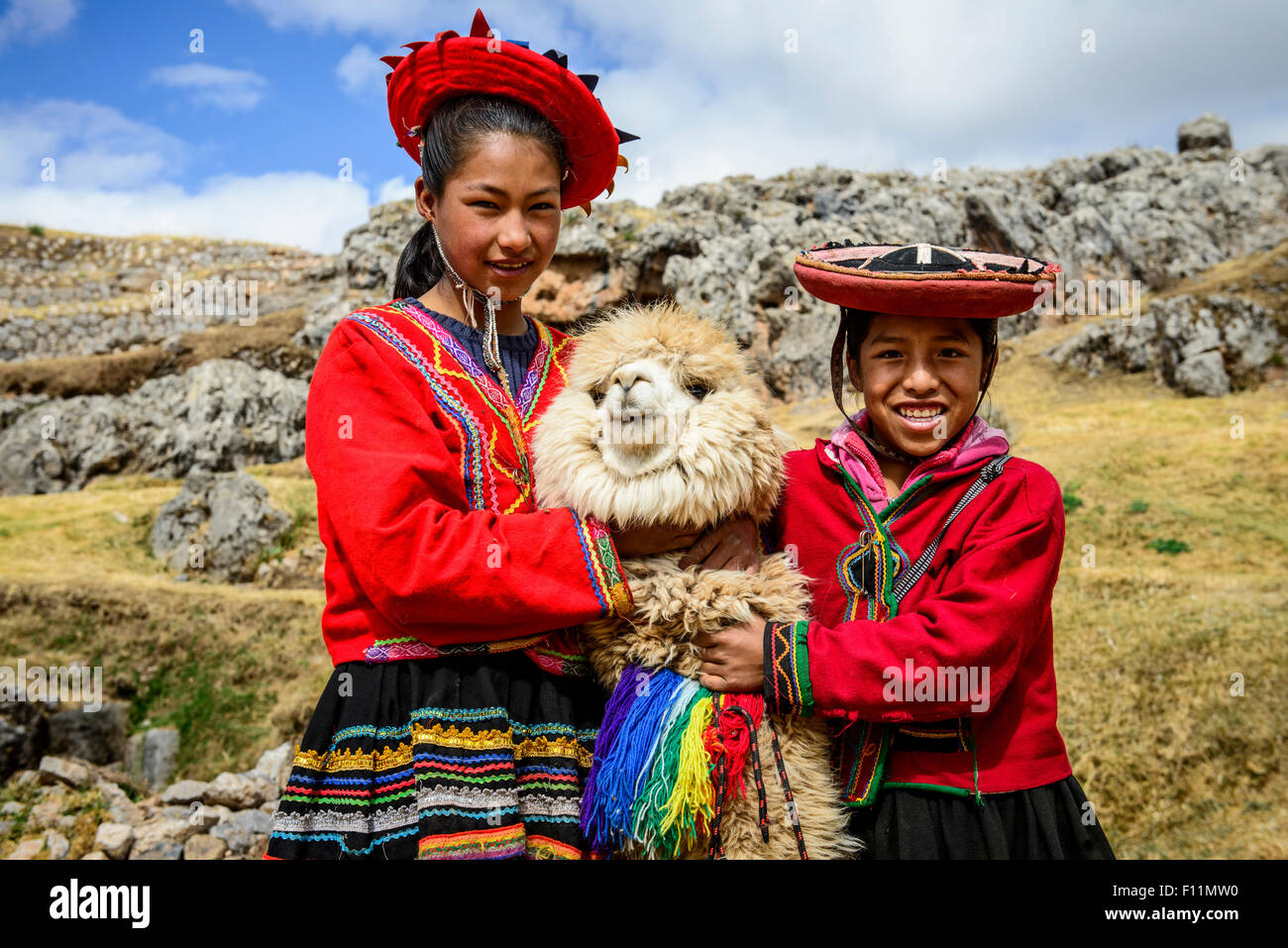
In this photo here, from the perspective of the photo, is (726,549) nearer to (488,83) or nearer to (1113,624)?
(488,83)

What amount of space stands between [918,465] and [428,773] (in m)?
1.16

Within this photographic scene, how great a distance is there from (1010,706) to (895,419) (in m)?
0.62

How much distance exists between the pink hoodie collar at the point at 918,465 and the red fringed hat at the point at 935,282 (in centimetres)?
26

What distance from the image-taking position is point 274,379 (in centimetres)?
1705

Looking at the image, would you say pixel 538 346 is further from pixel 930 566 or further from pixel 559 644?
pixel 930 566

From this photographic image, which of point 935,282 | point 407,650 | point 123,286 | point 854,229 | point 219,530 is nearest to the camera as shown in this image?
point 407,650

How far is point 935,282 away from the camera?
161 cm

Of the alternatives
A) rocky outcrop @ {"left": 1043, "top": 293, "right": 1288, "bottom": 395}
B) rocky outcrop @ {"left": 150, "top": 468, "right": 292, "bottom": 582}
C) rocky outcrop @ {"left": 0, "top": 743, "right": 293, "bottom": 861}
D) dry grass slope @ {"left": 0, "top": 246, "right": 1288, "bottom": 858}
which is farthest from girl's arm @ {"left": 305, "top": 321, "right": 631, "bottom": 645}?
rocky outcrop @ {"left": 1043, "top": 293, "right": 1288, "bottom": 395}

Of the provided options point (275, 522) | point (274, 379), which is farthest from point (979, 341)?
point (274, 379)

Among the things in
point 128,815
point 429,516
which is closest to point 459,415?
point 429,516

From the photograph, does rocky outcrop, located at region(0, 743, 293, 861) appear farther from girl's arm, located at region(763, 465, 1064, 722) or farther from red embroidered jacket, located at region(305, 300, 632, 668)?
girl's arm, located at region(763, 465, 1064, 722)

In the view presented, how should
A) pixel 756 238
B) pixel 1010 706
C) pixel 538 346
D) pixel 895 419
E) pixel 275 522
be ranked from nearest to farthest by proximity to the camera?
pixel 1010 706, pixel 895 419, pixel 538 346, pixel 275 522, pixel 756 238

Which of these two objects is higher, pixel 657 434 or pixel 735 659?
pixel 657 434

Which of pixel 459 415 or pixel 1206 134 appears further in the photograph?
pixel 1206 134
